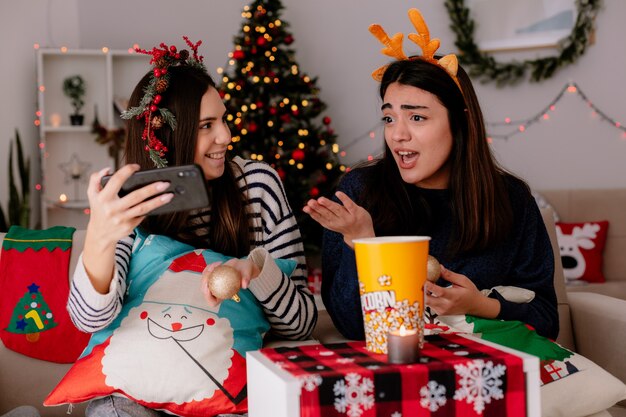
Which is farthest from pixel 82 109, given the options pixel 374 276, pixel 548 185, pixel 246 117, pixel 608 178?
pixel 374 276

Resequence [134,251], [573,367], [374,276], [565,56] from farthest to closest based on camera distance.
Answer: [565,56] → [134,251] → [573,367] → [374,276]

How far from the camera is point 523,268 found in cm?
171

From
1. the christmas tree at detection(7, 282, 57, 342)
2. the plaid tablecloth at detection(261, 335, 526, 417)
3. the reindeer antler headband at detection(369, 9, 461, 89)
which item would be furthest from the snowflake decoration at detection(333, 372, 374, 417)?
the christmas tree at detection(7, 282, 57, 342)

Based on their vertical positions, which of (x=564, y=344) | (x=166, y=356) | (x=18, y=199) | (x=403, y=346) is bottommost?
(x=564, y=344)

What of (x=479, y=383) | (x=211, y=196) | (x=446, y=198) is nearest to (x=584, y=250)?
(x=446, y=198)

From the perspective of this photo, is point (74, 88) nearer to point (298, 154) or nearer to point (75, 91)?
point (75, 91)

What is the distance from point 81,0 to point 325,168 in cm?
179

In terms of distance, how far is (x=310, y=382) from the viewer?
997 millimetres

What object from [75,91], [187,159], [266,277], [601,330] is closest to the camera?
[266,277]

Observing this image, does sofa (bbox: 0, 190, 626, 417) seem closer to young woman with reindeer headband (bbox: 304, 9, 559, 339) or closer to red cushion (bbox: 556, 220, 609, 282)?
young woman with reindeer headband (bbox: 304, 9, 559, 339)

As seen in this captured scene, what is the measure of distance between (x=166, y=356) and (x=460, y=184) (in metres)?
0.75

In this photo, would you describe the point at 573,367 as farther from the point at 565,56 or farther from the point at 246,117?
the point at 565,56

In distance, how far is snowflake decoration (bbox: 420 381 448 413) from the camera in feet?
3.41

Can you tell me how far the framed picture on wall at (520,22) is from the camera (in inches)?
179
